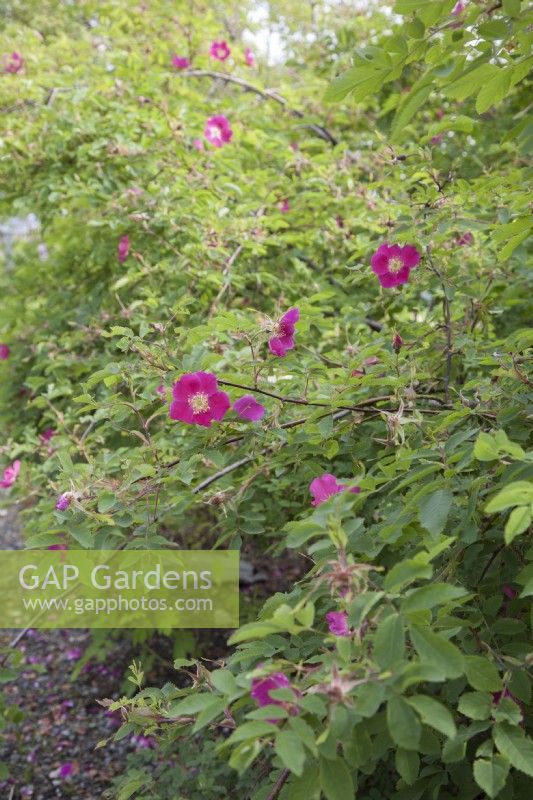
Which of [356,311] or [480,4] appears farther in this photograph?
[356,311]

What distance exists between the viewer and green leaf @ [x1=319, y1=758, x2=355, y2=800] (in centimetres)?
85

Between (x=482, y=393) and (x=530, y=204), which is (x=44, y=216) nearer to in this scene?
(x=530, y=204)

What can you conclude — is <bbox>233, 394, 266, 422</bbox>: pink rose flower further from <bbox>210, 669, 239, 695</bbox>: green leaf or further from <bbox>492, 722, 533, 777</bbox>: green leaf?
<bbox>492, 722, 533, 777</bbox>: green leaf

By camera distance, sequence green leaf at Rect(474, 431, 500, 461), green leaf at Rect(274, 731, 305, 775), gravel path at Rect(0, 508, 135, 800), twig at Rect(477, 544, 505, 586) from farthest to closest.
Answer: gravel path at Rect(0, 508, 135, 800)
twig at Rect(477, 544, 505, 586)
green leaf at Rect(474, 431, 500, 461)
green leaf at Rect(274, 731, 305, 775)

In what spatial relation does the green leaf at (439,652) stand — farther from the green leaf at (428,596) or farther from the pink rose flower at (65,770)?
the pink rose flower at (65,770)

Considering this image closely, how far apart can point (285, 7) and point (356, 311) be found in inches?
155

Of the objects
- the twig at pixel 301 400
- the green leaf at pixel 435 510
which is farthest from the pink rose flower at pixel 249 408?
the green leaf at pixel 435 510

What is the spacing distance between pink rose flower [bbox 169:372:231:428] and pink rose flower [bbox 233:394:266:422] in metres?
0.05

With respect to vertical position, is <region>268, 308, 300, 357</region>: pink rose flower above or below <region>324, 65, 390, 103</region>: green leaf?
below

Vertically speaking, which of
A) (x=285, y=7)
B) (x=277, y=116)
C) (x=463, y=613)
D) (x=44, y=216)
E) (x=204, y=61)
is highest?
(x=285, y=7)

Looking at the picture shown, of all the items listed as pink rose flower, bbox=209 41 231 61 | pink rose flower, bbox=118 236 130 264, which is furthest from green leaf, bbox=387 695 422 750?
pink rose flower, bbox=209 41 231 61

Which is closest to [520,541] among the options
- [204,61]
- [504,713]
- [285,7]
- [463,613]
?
[463,613]

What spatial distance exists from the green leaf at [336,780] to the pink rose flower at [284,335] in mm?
796

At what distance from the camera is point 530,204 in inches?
66.6
